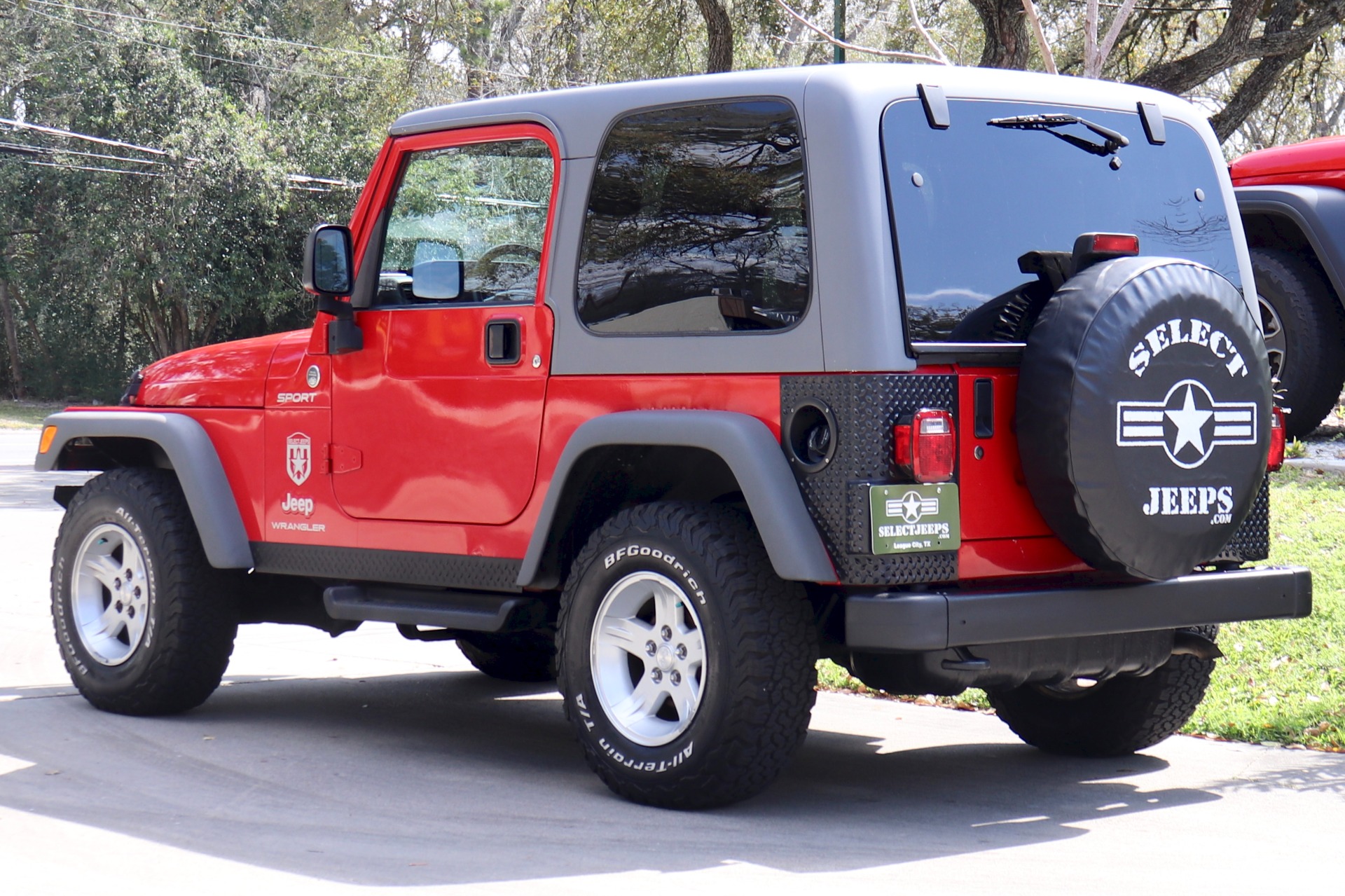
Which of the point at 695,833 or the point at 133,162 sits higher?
the point at 133,162

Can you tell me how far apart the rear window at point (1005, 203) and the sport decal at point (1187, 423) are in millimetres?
439

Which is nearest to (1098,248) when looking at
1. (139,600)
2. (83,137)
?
(139,600)

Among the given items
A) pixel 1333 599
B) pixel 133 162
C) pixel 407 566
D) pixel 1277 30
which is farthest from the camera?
pixel 133 162

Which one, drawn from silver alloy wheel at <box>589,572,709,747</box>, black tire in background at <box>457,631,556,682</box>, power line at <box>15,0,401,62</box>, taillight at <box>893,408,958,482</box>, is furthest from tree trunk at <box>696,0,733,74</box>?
power line at <box>15,0,401,62</box>

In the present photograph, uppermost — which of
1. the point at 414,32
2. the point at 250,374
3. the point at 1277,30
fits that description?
the point at 414,32

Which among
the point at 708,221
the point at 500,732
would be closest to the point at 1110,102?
the point at 708,221

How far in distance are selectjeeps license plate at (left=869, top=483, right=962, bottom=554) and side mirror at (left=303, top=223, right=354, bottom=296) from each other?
2367 mm

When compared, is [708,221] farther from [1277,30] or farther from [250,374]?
[1277,30]

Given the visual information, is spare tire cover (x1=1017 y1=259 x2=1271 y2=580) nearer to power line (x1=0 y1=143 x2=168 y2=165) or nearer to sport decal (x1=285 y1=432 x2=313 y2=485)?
sport decal (x1=285 y1=432 x2=313 y2=485)

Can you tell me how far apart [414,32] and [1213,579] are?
3318 cm

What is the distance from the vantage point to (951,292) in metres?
4.69

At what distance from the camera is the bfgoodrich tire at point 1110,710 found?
571cm

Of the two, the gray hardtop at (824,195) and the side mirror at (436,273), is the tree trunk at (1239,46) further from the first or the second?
the side mirror at (436,273)

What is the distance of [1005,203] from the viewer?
487cm
